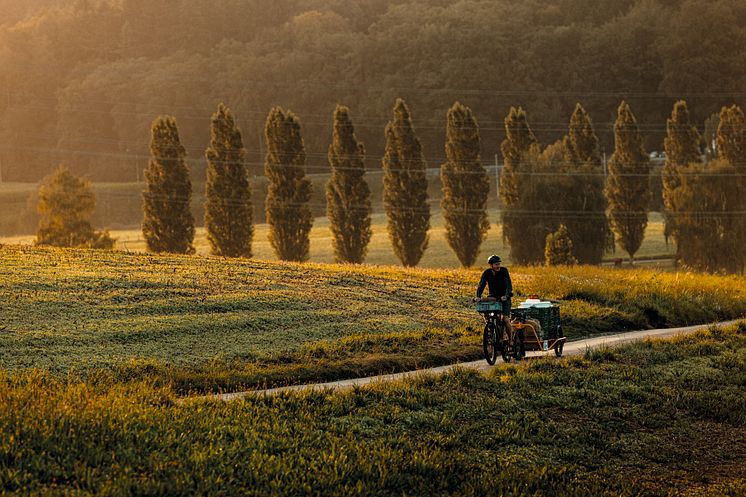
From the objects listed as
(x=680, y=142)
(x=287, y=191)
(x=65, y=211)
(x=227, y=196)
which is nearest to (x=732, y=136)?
(x=680, y=142)

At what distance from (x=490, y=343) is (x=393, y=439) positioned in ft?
25.5

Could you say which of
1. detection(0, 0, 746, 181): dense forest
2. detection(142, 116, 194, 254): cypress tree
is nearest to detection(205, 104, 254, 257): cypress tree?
detection(142, 116, 194, 254): cypress tree

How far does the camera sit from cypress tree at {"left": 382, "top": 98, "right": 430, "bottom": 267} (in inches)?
3169

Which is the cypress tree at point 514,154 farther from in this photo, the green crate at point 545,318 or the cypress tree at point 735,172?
the green crate at point 545,318

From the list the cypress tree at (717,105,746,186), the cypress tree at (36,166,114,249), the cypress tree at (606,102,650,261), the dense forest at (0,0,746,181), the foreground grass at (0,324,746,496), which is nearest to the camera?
the foreground grass at (0,324,746,496)

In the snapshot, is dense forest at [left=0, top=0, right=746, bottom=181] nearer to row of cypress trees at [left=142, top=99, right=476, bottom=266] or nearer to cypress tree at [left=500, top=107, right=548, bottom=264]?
row of cypress trees at [left=142, top=99, right=476, bottom=266]

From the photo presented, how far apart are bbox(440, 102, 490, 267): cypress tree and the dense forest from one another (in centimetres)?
4980

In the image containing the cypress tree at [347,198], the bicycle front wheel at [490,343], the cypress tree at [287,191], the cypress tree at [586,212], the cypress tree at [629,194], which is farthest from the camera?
the cypress tree at [629,194]

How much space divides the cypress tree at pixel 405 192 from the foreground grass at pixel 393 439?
60.7 m

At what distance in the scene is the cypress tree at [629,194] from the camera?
282 ft

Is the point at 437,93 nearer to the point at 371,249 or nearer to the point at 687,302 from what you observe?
the point at 371,249

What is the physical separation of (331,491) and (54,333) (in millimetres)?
12694

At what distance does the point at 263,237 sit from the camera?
106 m

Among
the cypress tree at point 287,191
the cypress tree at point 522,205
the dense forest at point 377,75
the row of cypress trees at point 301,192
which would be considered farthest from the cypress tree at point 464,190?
the dense forest at point 377,75
